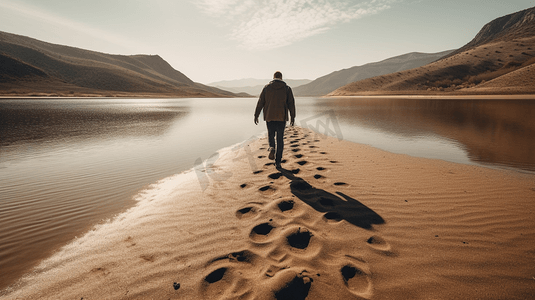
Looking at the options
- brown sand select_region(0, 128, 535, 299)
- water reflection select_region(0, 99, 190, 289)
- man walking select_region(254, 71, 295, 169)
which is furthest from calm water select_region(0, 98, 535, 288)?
man walking select_region(254, 71, 295, 169)

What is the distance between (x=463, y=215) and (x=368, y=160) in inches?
148

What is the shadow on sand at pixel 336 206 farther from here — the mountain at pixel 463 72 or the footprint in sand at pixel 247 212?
→ the mountain at pixel 463 72

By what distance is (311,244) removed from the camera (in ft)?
9.89

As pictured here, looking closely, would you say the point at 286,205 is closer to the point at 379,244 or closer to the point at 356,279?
the point at 379,244

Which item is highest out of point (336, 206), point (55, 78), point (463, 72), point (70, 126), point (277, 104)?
point (55, 78)

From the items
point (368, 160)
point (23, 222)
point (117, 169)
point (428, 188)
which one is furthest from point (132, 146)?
point (428, 188)

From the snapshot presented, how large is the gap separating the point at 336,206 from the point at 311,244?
135cm

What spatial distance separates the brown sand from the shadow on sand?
24 millimetres

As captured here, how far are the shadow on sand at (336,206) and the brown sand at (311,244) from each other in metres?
0.02

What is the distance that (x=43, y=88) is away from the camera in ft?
280

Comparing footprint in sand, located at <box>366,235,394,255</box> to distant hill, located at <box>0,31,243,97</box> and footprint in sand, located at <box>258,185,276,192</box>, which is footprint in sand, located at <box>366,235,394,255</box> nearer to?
footprint in sand, located at <box>258,185,276,192</box>

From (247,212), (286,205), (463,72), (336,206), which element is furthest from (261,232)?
(463,72)

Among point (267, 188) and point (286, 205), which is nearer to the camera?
point (286, 205)

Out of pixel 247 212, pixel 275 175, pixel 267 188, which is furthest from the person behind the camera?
pixel 275 175
